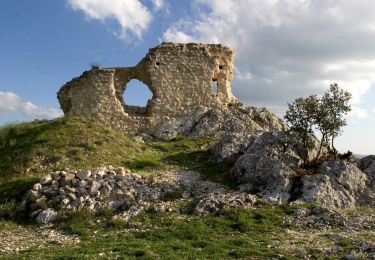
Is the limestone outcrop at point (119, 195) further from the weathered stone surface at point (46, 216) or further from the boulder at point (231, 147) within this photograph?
the boulder at point (231, 147)

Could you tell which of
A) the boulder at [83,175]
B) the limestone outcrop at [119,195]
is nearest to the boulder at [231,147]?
the limestone outcrop at [119,195]

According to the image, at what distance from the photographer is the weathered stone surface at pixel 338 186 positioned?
18.3 m

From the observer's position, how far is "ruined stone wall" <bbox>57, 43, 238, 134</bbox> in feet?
110

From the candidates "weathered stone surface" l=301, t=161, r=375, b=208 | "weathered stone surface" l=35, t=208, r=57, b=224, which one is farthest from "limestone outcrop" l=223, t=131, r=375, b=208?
"weathered stone surface" l=35, t=208, r=57, b=224

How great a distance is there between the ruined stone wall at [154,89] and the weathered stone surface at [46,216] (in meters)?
17.2

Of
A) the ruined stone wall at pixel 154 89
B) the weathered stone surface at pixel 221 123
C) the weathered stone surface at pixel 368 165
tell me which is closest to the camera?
the weathered stone surface at pixel 368 165

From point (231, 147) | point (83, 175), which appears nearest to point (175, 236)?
point (83, 175)

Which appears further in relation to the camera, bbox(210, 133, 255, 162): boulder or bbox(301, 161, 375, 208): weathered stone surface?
bbox(210, 133, 255, 162): boulder

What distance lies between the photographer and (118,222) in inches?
611

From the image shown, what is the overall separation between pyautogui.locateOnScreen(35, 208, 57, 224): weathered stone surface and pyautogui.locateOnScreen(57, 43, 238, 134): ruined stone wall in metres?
17.2

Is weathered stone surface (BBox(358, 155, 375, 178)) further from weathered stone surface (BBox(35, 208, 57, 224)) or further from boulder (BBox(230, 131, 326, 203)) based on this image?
weathered stone surface (BBox(35, 208, 57, 224))

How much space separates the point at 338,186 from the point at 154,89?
18.4m

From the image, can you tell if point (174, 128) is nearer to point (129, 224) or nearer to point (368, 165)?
point (368, 165)

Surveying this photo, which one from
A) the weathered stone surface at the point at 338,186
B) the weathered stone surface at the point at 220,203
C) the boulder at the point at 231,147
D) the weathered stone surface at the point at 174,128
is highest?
the weathered stone surface at the point at 174,128
